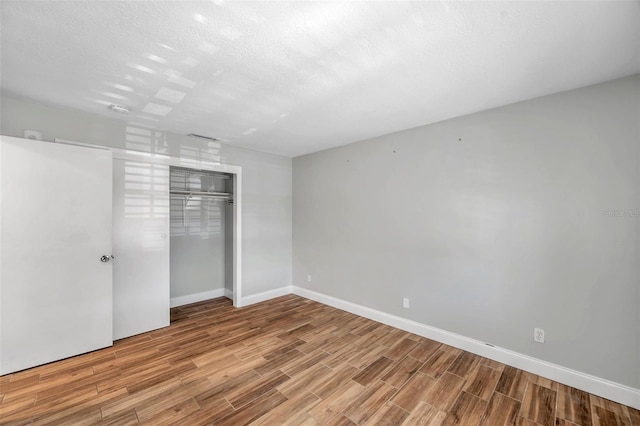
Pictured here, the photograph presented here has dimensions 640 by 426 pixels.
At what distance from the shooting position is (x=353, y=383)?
7.57 ft

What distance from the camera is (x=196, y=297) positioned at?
445cm

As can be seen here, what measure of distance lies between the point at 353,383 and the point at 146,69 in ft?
10.2

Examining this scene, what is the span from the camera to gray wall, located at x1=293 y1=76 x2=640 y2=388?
2.12 m

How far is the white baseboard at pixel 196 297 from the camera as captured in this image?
422 centimetres

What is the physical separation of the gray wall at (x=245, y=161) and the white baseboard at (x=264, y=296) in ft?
0.24

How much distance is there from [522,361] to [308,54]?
331cm

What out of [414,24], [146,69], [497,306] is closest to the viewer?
[414,24]

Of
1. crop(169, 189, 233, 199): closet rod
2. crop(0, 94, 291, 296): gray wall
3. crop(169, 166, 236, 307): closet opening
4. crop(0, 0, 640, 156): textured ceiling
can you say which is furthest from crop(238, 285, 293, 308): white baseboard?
crop(0, 0, 640, 156): textured ceiling

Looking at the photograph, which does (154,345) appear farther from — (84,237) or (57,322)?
(84,237)

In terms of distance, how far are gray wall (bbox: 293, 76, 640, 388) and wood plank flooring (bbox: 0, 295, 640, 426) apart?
0.46m

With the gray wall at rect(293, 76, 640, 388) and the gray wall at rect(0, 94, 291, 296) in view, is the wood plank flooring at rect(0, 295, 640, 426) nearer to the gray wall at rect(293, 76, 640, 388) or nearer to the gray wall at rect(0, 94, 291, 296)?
the gray wall at rect(293, 76, 640, 388)

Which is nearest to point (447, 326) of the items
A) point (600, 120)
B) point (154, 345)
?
point (600, 120)

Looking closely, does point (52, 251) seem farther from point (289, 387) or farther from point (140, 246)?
point (289, 387)

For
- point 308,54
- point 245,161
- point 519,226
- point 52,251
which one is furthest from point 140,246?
point 519,226
